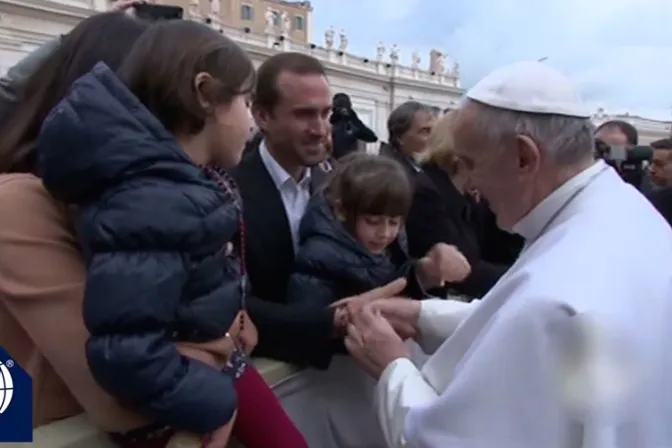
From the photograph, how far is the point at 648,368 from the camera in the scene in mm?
1285

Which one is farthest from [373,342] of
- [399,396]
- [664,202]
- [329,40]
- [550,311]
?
[329,40]

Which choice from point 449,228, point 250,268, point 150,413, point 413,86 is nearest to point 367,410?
point 250,268

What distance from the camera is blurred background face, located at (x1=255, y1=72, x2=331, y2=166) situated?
2.28 metres

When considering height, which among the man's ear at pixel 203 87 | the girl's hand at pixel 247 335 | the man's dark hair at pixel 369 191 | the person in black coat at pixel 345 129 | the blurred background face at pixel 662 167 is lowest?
the girl's hand at pixel 247 335

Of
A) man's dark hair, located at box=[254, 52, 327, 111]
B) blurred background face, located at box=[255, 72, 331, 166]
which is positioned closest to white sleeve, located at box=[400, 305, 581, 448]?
blurred background face, located at box=[255, 72, 331, 166]

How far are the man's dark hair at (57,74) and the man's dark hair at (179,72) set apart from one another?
0.24ft

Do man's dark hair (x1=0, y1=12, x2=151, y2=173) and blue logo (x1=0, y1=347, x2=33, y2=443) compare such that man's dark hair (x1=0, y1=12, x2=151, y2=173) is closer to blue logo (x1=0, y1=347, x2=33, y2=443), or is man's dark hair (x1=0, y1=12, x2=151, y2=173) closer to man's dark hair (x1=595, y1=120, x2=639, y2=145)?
blue logo (x1=0, y1=347, x2=33, y2=443)

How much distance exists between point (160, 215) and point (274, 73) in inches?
46.4

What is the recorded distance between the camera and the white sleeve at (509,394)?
1.27 metres

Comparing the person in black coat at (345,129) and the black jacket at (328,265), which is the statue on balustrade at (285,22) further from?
the black jacket at (328,265)

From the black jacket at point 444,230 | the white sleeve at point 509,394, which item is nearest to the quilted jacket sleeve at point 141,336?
the white sleeve at point 509,394

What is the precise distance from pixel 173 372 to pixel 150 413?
8 cm

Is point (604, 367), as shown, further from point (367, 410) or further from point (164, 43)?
point (367, 410)

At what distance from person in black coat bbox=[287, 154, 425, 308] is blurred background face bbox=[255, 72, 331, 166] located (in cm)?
10
